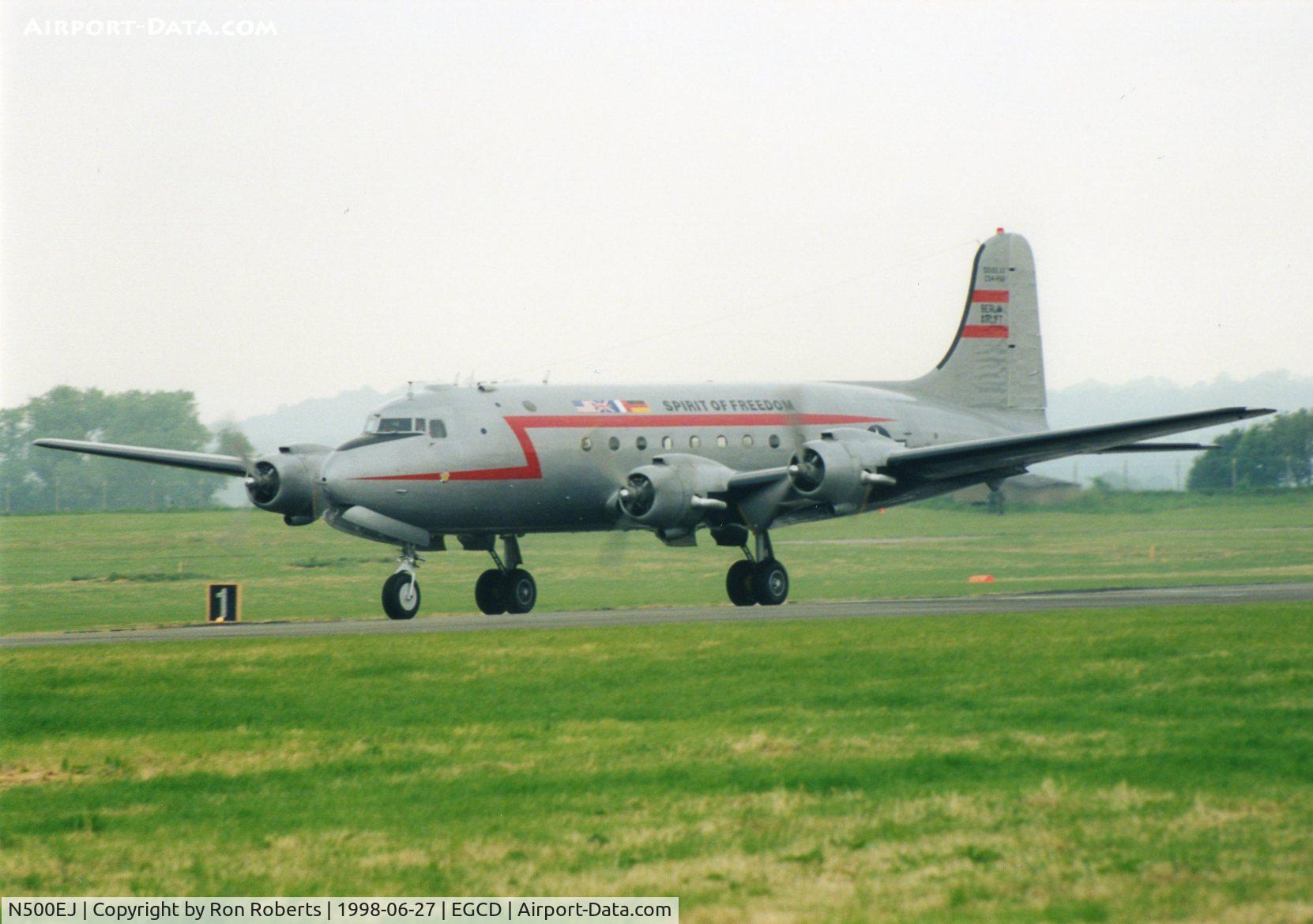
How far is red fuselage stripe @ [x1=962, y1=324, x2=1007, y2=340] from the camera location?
3950 centimetres

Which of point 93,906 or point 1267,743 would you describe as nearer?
point 93,906

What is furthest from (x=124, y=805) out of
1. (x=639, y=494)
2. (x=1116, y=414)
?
(x=1116, y=414)

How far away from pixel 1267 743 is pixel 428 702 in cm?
849

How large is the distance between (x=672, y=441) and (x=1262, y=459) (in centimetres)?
2606

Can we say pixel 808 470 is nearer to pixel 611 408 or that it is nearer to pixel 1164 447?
pixel 611 408

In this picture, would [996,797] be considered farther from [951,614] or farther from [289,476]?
[289,476]

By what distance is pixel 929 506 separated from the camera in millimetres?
47125

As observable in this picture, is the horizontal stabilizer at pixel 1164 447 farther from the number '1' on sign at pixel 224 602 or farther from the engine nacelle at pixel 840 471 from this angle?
the number '1' on sign at pixel 224 602

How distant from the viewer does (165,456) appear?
3375 cm

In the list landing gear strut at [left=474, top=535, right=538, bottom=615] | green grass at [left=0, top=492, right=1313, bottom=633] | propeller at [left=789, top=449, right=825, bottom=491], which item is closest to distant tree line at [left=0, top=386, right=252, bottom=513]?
green grass at [left=0, top=492, right=1313, bottom=633]

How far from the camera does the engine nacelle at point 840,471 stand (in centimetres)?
3034

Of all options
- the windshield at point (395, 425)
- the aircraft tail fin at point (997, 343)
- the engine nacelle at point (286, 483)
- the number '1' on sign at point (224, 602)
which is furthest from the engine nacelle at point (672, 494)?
the aircraft tail fin at point (997, 343)

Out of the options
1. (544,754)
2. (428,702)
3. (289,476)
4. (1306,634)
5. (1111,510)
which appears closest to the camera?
(544,754)

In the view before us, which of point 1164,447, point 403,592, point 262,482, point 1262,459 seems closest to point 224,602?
point 262,482
